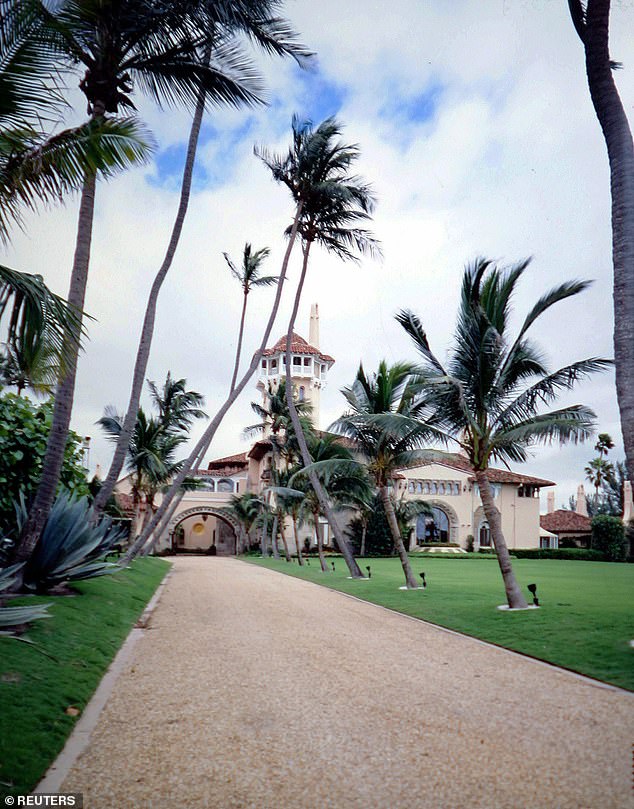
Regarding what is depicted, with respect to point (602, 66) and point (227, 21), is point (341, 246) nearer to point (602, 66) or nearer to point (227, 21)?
point (227, 21)

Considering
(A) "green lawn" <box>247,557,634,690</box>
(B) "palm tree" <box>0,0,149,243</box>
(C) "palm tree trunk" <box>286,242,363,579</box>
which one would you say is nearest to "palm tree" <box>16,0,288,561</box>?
(B) "palm tree" <box>0,0,149,243</box>

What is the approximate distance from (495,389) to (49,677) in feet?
31.2

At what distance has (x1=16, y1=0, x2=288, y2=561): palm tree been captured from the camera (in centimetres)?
988

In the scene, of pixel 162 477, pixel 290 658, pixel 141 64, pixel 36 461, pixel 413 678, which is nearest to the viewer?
pixel 413 678

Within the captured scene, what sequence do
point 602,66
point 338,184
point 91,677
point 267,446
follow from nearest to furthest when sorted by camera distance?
point 91,677 → point 602,66 → point 338,184 → point 267,446

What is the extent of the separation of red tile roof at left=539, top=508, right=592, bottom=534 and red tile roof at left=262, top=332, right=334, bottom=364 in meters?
26.4

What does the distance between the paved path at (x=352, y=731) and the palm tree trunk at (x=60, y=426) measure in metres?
2.31

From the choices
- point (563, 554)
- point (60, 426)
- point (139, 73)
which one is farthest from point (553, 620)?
point (563, 554)

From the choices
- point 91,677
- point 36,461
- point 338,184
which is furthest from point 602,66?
point 338,184

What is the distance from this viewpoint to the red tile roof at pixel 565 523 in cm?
6312

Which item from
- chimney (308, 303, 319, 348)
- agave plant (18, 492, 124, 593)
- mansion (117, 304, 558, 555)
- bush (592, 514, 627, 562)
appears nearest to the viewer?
agave plant (18, 492, 124, 593)

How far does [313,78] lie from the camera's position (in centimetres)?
1218

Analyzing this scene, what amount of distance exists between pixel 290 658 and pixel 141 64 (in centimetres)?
953

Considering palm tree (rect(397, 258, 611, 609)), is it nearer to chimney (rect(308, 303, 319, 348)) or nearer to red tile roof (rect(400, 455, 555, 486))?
red tile roof (rect(400, 455, 555, 486))
